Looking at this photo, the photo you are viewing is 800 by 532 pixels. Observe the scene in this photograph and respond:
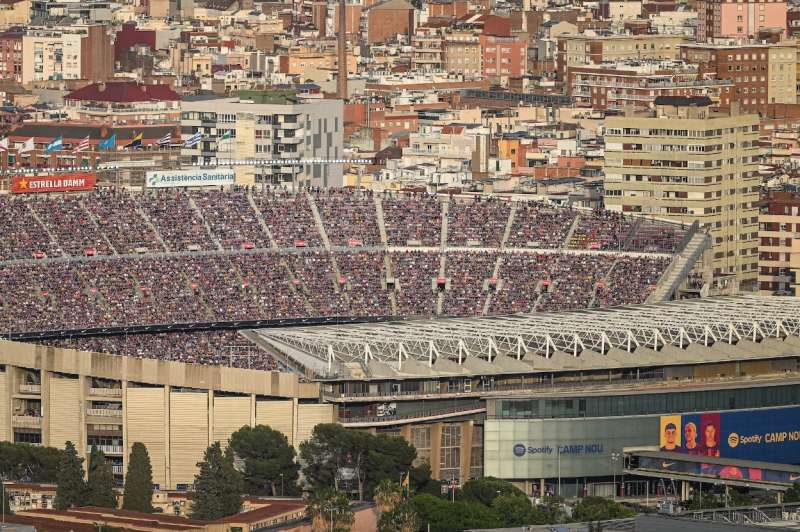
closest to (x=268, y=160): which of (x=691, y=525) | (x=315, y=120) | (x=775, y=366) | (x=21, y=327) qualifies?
(x=315, y=120)

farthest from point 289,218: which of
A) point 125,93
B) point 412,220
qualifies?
point 125,93

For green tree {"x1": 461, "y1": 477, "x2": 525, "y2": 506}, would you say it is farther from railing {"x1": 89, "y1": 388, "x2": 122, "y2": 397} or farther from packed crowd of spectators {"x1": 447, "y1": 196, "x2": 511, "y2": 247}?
packed crowd of spectators {"x1": 447, "y1": 196, "x2": 511, "y2": 247}

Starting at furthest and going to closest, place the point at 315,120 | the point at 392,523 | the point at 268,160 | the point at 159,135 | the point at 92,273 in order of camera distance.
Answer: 1. the point at 159,135
2. the point at 315,120
3. the point at 268,160
4. the point at 92,273
5. the point at 392,523

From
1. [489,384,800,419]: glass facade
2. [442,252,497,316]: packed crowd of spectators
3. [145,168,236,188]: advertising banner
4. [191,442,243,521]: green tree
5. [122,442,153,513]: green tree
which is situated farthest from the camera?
[145,168,236,188]: advertising banner

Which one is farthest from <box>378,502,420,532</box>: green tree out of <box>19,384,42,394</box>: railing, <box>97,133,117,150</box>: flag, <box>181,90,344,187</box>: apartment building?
<box>181,90,344,187</box>: apartment building

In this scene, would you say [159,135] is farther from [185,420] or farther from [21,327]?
[185,420]

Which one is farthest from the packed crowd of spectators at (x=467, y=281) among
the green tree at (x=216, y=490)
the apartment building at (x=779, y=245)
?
the green tree at (x=216, y=490)

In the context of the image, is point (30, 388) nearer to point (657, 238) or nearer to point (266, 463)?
point (266, 463)
